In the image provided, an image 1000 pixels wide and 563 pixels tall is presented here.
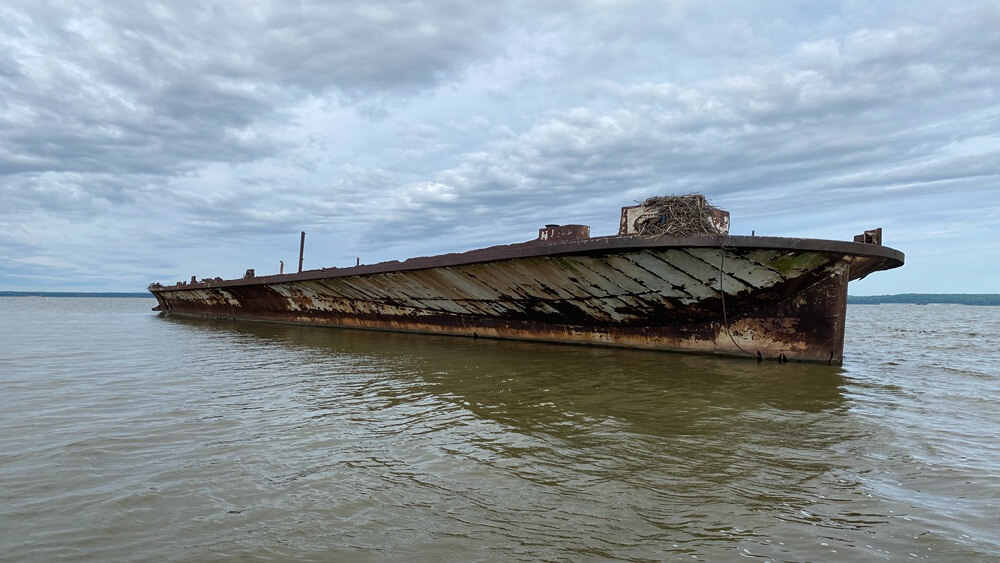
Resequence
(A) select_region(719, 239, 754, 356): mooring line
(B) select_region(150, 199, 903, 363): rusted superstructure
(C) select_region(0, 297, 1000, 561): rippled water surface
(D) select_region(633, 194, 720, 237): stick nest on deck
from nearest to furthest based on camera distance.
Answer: (C) select_region(0, 297, 1000, 561): rippled water surface → (A) select_region(719, 239, 754, 356): mooring line → (B) select_region(150, 199, 903, 363): rusted superstructure → (D) select_region(633, 194, 720, 237): stick nest on deck

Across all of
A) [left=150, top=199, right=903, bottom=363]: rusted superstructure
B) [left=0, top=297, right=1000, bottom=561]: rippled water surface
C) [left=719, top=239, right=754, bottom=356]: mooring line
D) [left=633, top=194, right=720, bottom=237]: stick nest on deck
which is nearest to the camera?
[left=0, top=297, right=1000, bottom=561]: rippled water surface

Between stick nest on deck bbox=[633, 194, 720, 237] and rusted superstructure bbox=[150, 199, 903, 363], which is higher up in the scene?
stick nest on deck bbox=[633, 194, 720, 237]

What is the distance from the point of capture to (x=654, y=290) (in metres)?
8.06

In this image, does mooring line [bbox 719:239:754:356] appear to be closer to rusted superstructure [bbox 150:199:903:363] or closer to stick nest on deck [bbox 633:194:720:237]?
rusted superstructure [bbox 150:199:903:363]

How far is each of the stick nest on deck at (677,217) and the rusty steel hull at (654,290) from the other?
0.49 meters

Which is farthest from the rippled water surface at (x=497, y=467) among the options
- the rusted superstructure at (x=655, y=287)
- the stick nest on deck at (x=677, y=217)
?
the stick nest on deck at (x=677, y=217)

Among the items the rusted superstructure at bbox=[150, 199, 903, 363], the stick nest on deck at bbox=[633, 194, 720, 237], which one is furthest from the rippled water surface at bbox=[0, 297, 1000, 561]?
the stick nest on deck at bbox=[633, 194, 720, 237]

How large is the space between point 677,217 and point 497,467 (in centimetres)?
579

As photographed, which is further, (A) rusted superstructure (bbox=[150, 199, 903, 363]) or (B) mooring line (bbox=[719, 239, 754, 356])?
(A) rusted superstructure (bbox=[150, 199, 903, 363])

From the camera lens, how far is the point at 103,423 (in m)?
3.96

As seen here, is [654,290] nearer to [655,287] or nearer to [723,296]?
[655,287]

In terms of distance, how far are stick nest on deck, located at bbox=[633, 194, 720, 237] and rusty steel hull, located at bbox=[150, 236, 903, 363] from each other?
0.49 meters

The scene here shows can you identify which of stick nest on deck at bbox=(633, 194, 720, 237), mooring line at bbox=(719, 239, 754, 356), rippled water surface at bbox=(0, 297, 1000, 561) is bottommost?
rippled water surface at bbox=(0, 297, 1000, 561)

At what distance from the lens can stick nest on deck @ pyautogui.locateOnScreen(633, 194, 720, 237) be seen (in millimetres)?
7613
